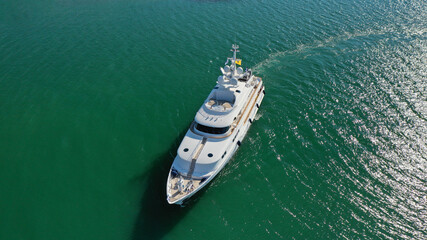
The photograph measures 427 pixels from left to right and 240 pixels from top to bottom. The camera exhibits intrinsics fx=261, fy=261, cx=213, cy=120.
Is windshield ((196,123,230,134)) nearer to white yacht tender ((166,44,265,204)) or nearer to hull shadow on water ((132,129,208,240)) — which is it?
white yacht tender ((166,44,265,204))

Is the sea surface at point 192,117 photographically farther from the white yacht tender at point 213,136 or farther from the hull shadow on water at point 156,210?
the white yacht tender at point 213,136

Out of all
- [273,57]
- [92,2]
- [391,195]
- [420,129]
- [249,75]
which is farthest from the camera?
[92,2]

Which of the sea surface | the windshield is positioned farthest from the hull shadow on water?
the windshield

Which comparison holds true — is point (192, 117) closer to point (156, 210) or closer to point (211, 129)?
point (211, 129)

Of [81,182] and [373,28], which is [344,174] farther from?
[373,28]

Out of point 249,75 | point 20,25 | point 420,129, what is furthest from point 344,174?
point 20,25
